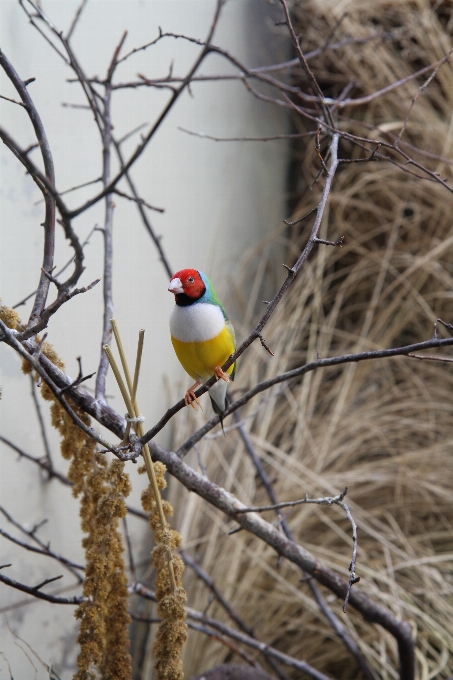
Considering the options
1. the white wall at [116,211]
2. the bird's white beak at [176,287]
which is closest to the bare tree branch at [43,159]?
the bird's white beak at [176,287]

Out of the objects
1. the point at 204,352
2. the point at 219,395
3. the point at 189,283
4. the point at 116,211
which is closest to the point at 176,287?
the point at 189,283

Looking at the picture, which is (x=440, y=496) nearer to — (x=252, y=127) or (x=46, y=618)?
(x=46, y=618)

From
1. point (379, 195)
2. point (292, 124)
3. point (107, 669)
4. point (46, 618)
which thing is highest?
point (292, 124)

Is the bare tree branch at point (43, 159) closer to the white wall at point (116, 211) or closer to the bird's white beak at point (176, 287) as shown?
the bird's white beak at point (176, 287)

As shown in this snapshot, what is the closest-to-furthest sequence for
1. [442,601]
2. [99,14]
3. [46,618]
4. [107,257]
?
[107,257] < [46,618] < [99,14] < [442,601]

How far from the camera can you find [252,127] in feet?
7.68

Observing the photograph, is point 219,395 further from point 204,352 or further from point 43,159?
point 43,159

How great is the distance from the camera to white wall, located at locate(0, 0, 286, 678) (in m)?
1.03

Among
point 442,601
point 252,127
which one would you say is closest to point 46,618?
point 442,601

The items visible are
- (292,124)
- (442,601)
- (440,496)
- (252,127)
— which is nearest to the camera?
(442,601)

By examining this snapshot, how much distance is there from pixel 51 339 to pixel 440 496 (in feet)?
3.98

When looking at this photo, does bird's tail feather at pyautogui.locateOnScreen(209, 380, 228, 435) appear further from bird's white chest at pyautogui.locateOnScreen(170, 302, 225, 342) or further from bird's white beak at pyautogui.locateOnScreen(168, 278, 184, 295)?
bird's white beak at pyautogui.locateOnScreen(168, 278, 184, 295)

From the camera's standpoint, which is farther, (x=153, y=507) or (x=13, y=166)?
(x=13, y=166)

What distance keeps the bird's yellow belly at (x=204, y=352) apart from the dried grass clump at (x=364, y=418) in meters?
0.44
